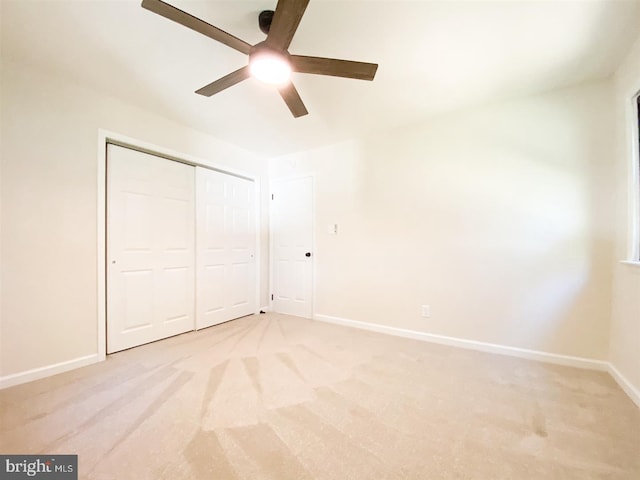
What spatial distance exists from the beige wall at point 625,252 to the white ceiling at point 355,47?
0.62 feet

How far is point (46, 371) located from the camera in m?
2.07

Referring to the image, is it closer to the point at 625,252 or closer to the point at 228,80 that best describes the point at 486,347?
the point at 625,252

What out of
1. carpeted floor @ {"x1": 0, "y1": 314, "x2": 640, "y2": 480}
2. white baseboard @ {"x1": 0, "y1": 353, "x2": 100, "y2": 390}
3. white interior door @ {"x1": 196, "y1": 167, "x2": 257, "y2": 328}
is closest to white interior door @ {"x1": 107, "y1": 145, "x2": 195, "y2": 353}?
white interior door @ {"x1": 196, "y1": 167, "x2": 257, "y2": 328}

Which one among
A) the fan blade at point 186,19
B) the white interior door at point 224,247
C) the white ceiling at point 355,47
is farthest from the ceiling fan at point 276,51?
the white interior door at point 224,247

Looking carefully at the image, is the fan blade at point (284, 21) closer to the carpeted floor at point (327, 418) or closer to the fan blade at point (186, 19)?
the fan blade at point (186, 19)

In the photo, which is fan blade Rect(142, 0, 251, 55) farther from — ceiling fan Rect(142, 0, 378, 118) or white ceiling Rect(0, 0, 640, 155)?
white ceiling Rect(0, 0, 640, 155)

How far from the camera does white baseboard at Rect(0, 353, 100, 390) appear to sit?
1.92m

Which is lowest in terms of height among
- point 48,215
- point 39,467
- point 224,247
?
point 39,467

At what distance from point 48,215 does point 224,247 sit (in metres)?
1.72

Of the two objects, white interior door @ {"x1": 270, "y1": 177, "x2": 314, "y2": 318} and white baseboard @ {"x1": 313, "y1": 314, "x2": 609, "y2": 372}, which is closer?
white baseboard @ {"x1": 313, "y1": 314, "x2": 609, "y2": 372}

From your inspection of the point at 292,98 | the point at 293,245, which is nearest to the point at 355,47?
the point at 292,98

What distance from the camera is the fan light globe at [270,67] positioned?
4.94 feet

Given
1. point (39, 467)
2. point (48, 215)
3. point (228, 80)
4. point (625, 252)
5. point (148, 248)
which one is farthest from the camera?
point (148, 248)

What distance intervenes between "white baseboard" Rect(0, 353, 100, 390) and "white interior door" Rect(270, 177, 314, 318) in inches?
88.8
